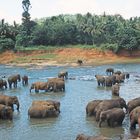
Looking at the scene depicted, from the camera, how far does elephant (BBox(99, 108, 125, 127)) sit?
2098cm

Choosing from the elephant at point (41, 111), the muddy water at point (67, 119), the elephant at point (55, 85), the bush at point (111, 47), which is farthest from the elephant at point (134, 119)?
the bush at point (111, 47)

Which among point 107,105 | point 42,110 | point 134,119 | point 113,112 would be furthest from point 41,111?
point 134,119

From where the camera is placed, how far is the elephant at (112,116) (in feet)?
68.8

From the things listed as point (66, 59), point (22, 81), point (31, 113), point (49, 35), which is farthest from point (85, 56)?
point (31, 113)

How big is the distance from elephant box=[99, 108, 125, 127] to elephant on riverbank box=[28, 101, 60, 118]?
3.53m

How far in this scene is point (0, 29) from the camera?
235 feet

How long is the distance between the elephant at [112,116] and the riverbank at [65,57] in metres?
40.5

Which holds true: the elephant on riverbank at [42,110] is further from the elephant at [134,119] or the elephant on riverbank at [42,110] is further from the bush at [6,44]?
the bush at [6,44]

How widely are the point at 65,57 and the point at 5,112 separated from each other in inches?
1732

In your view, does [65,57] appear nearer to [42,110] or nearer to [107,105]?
[42,110]

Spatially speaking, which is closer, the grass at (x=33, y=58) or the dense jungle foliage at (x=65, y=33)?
the grass at (x=33, y=58)

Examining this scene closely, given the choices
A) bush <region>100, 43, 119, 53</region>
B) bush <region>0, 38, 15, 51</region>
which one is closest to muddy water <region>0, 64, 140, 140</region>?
bush <region>100, 43, 119, 53</region>

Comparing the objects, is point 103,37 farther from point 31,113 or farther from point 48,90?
point 31,113

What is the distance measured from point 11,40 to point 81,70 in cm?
2137
